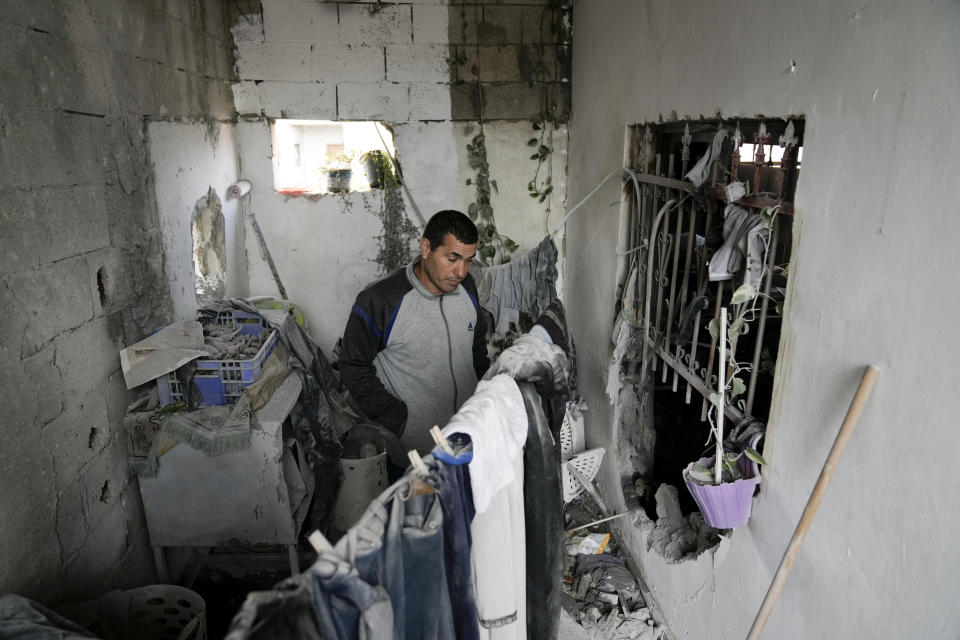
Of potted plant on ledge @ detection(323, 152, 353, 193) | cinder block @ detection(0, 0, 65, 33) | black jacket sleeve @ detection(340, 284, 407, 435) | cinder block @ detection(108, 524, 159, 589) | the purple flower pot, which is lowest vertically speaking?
cinder block @ detection(108, 524, 159, 589)

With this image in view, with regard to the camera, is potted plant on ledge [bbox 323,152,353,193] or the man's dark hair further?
potted plant on ledge [bbox 323,152,353,193]

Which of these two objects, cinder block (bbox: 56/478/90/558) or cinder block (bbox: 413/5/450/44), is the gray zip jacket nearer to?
cinder block (bbox: 56/478/90/558)

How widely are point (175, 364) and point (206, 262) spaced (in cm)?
136

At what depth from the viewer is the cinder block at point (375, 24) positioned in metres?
4.32

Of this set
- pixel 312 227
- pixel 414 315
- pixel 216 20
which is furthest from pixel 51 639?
pixel 216 20

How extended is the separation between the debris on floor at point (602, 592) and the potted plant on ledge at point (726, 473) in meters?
1.15

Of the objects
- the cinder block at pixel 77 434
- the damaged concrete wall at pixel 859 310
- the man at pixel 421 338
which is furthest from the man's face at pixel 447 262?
the cinder block at pixel 77 434

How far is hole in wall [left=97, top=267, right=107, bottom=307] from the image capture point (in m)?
2.63

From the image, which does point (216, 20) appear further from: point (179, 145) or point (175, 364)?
point (175, 364)

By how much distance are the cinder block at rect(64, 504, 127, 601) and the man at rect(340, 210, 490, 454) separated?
1.13 metres

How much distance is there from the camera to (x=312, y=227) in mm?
4707

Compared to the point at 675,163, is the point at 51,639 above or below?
below

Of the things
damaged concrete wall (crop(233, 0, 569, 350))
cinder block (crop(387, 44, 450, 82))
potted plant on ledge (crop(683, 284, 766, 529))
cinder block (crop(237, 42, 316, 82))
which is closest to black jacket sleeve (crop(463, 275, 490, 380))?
potted plant on ledge (crop(683, 284, 766, 529))

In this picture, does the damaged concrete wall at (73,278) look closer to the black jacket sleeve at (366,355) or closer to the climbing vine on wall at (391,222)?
the black jacket sleeve at (366,355)
